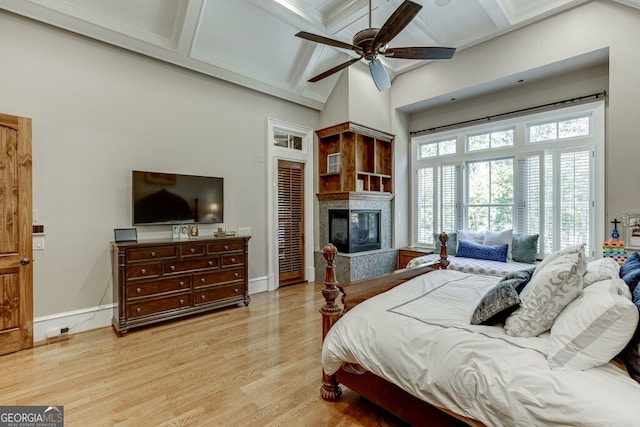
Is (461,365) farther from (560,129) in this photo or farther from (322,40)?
(560,129)

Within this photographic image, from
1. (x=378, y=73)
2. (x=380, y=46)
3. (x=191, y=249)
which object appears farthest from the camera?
(x=191, y=249)

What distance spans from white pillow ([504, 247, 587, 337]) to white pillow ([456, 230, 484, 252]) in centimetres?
394

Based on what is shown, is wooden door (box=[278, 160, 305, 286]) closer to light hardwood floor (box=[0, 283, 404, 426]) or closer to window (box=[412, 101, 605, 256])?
light hardwood floor (box=[0, 283, 404, 426])

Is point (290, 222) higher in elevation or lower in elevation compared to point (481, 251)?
higher

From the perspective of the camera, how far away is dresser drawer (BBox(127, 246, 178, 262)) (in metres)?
3.28

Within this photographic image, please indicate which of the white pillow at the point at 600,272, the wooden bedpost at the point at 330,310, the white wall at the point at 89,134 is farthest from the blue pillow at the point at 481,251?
the white wall at the point at 89,134

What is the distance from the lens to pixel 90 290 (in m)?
3.46

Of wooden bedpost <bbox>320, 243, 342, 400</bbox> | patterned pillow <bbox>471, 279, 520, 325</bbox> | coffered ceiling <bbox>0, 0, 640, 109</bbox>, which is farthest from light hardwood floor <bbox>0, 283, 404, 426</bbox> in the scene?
coffered ceiling <bbox>0, 0, 640, 109</bbox>

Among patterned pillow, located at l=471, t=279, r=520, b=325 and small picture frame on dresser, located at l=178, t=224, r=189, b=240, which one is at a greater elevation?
small picture frame on dresser, located at l=178, t=224, r=189, b=240

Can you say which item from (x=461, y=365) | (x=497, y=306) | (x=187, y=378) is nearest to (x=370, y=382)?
(x=461, y=365)

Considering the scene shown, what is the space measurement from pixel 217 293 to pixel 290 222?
1.95 metres

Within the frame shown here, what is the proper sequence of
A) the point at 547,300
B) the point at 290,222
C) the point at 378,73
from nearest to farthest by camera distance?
the point at 547,300 < the point at 378,73 < the point at 290,222

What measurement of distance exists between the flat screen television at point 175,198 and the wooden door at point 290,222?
124 centimetres

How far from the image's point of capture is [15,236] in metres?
2.89
